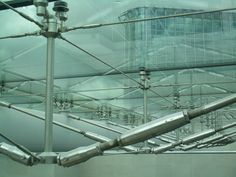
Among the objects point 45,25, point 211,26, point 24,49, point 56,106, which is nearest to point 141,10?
point 211,26

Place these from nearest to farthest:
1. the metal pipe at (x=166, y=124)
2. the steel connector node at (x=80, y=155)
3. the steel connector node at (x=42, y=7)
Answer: the metal pipe at (x=166, y=124) → the steel connector node at (x=80, y=155) → the steel connector node at (x=42, y=7)

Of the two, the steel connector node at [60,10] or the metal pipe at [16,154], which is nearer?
A: the metal pipe at [16,154]

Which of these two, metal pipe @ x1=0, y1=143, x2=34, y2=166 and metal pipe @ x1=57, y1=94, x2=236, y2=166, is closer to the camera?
metal pipe @ x1=57, y1=94, x2=236, y2=166

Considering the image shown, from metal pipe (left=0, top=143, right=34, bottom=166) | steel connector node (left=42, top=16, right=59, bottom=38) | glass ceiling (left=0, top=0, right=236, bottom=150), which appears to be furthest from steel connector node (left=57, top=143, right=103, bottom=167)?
glass ceiling (left=0, top=0, right=236, bottom=150)

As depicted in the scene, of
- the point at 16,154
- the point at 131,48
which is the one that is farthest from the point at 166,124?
the point at 131,48

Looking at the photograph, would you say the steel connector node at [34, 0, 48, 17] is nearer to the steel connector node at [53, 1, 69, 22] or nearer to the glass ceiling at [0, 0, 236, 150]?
the steel connector node at [53, 1, 69, 22]

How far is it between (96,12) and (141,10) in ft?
0.73

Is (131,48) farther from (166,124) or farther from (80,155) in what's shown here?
(166,124)

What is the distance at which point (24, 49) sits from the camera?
7.98 feet

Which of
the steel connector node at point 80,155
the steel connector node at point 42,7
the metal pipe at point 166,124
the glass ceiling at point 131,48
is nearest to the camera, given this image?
the metal pipe at point 166,124

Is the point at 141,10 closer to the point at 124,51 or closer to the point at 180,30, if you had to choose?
the point at 180,30

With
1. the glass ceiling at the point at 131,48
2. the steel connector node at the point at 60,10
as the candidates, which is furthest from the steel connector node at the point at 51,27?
the glass ceiling at the point at 131,48

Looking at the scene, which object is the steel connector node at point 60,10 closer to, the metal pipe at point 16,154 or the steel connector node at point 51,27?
the steel connector node at point 51,27

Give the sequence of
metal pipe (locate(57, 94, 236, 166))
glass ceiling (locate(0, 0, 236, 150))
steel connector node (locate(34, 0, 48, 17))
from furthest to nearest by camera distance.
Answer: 1. glass ceiling (locate(0, 0, 236, 150))
2. steel connector node (locate(34, 0, 48, 17))
3. metal pipe (locate(57, 94, 236, 166))
